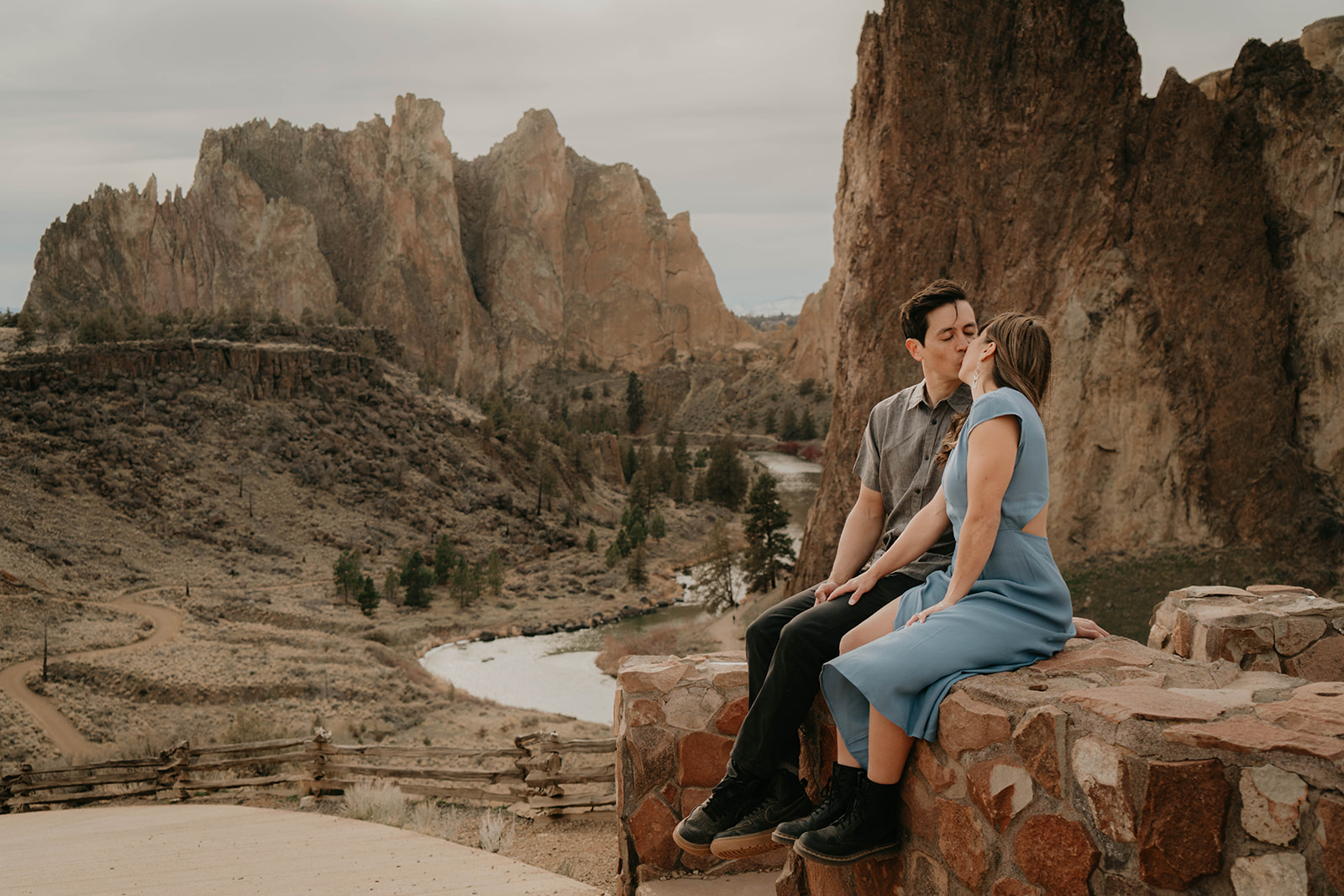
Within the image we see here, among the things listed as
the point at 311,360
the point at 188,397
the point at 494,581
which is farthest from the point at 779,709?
the point at 311,360

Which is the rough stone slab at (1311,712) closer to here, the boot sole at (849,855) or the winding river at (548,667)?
the boot sole at (849,855)

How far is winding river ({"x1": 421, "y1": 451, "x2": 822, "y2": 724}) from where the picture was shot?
78.1 ft

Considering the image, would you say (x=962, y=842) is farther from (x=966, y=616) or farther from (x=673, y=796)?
(x=673, y=796)

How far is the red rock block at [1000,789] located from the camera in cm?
229

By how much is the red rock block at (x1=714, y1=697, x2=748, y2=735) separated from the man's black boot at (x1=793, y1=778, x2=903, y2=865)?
908 mm

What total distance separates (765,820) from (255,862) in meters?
3.76

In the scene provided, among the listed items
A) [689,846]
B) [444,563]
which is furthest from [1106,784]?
[444,563]

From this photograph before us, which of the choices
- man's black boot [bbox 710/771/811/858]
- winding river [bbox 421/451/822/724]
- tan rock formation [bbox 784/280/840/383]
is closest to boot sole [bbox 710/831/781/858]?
man's black boot [bbox 710/771/811/858]

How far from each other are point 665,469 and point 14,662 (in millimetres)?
41992

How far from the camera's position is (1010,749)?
232 cm

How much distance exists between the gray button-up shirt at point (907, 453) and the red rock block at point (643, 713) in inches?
41.6

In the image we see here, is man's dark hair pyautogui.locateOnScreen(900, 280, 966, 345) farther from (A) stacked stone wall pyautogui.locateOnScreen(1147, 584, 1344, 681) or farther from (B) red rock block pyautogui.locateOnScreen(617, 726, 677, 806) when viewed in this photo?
(A) stacked stone wall pyautogui.locateOnScreen(1147, 584, 1344, 681)

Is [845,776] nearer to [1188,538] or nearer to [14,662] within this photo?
[14,662]

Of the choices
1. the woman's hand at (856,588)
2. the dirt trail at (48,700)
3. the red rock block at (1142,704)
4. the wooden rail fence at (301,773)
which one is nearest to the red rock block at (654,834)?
the woman's hand at (856,588)
